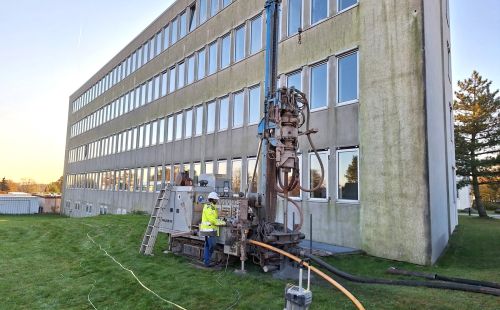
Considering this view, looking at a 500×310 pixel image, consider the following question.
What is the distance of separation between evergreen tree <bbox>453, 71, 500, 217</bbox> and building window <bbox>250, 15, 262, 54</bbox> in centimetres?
2022

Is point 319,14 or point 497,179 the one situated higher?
point 319,14

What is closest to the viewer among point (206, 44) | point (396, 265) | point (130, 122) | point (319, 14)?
point (396, 265)

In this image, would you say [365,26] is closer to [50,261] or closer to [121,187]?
[50,261]

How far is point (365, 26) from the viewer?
13805 millimetres

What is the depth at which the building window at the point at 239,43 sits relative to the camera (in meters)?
21.1

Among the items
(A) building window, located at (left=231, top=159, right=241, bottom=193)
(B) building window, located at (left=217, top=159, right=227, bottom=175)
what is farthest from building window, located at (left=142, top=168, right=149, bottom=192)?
(A) building window, located at (left=231, top=159, right=241, bottom=193)

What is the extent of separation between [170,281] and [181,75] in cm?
2118

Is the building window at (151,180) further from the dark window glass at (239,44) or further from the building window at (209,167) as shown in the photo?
the dark window glass at (239,44)

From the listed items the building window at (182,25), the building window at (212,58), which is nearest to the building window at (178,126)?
the building window at (212,58)

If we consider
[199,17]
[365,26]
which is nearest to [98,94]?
[199,17]

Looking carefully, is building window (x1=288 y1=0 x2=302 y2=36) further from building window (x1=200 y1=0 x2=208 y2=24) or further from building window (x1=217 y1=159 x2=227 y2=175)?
building window (x1=200 y1=0 x2=208 y2=24)

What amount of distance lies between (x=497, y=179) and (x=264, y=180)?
95.2ft

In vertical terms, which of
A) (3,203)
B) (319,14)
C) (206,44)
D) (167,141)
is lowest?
(3,203)

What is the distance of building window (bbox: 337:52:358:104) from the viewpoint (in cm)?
1419
